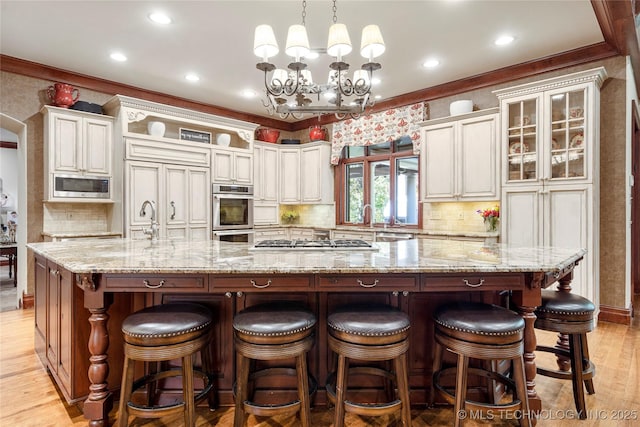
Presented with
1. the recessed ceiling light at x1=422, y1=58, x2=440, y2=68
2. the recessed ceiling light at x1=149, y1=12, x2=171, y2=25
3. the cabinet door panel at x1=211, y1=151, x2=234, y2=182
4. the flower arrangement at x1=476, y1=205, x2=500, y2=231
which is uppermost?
the recessed ceiling light at x1=422, y1=58, x2=440, y2=68

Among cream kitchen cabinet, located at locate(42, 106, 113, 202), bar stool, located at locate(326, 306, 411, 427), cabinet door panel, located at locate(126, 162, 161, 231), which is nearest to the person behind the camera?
bar stool, located at locate(326, 306, 411, 427)

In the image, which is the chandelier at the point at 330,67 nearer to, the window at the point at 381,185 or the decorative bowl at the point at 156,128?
the decorative bowl at the point at 156,128

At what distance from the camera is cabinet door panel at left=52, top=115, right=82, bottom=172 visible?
13.2ft

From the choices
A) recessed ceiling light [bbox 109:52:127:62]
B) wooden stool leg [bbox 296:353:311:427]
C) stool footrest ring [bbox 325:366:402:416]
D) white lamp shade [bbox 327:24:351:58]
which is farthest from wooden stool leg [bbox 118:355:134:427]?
recessed ceiling light [bbox 109:52:127:62]

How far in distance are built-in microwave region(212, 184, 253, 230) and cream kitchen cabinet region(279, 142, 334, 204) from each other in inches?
31.5

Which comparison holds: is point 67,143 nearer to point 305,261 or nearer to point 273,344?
point 305,261

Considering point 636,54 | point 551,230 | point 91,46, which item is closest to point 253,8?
point 91,46

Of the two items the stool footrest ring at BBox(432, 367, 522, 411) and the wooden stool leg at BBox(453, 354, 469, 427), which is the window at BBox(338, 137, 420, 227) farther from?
the wooden stool leg at BBox(453, 354, 469, 427)

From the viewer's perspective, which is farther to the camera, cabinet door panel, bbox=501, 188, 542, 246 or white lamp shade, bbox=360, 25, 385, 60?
cabinet door panel, bbox=501, 188, 542, 246

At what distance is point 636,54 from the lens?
3641mm

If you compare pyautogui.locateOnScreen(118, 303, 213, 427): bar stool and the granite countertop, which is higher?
the granite countertop

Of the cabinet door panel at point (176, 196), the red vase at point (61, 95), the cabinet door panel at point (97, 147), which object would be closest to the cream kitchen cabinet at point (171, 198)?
the cabinet door panel at point (176, 196)

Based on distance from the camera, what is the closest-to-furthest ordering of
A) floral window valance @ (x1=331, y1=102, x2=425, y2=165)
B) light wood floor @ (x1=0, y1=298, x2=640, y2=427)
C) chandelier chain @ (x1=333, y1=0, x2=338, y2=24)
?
light wood floor @ (x1=0, y1=298, x2=640, y2=427) < chandelier chain @ (x1=333, y1=0, x2=338, y2=24) < floral window valance @ (x1=331, y1=102, x2=425, y2=165)

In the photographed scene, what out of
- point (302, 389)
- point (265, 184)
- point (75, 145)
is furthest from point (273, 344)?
point (265, 184)
